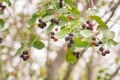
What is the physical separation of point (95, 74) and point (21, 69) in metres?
1.13

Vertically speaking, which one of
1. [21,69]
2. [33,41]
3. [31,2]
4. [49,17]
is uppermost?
[31,2]

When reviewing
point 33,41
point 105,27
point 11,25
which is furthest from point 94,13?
point 11,25

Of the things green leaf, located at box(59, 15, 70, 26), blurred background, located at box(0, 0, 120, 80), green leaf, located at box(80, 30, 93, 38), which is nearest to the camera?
green leaf, located at box(80, 30, 93, 38)

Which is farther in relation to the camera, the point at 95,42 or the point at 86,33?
the point at 95,42

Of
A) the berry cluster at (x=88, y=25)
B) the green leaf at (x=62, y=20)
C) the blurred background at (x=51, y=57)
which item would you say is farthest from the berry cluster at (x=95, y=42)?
the blurred background at (x=51, y=57)

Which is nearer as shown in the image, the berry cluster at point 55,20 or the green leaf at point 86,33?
the green leaf at point 86,33

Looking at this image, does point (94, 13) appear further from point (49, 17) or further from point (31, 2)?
point (31, 2)

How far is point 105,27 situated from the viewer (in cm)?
205

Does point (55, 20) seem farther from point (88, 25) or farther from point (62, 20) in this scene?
point (88, 25)

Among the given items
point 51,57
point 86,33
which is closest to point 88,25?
point 86,33

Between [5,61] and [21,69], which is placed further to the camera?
[5,61]

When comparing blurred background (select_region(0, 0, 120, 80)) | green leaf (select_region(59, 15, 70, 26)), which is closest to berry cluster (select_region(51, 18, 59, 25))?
green leaf (select_region(59, 15, 70, 26))

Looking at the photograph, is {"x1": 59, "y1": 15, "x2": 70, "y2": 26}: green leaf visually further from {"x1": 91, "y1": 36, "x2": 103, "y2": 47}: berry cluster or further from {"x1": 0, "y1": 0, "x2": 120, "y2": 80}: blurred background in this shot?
{"x1": 0, "y1": 0, "x2": 120, "y2": 80}: blurred background

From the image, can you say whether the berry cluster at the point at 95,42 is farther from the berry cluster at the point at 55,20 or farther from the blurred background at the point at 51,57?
the blurred background at the point at 51,57
